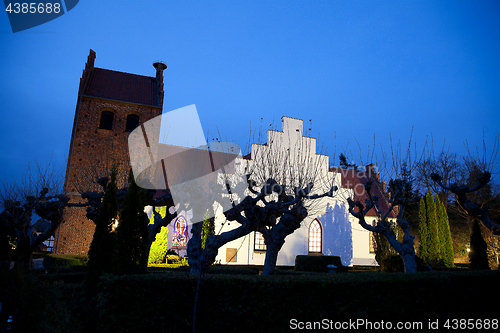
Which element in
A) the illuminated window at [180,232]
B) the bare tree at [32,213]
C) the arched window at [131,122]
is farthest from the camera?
the arched window at [131,122]

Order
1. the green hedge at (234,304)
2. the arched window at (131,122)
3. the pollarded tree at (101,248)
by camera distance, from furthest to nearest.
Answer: the arched window at (131,122), the pollarded tree at (101,248), the green hedge at (234,304)

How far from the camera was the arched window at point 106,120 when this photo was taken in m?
24.9

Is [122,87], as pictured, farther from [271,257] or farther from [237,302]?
[237,302]

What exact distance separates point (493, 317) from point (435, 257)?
49.9 feet

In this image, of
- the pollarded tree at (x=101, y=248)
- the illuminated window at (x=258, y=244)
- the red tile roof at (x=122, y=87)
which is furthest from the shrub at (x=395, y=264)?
the red tile roof at (x=122, y=87)

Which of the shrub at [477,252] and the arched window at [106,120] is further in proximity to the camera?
the arched window at [106,120]

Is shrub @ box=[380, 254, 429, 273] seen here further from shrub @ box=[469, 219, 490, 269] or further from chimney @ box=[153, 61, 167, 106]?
chimney @ box=[153, 61, 167, 106]

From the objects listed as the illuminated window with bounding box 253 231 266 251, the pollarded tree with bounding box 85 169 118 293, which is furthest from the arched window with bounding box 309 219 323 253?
the pollarded tree with bounding box 85 169 118 293

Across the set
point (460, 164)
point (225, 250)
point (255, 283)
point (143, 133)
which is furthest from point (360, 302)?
point (460, 164)

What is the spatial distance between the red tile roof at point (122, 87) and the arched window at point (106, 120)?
4.29 feet

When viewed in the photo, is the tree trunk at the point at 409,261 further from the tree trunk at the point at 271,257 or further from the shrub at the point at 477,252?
the shrub at the point at 477,252

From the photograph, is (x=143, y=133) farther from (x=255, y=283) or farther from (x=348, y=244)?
(x=255, y=283)

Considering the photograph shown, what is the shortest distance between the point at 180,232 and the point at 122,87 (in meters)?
13.7

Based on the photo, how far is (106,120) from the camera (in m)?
25.1
